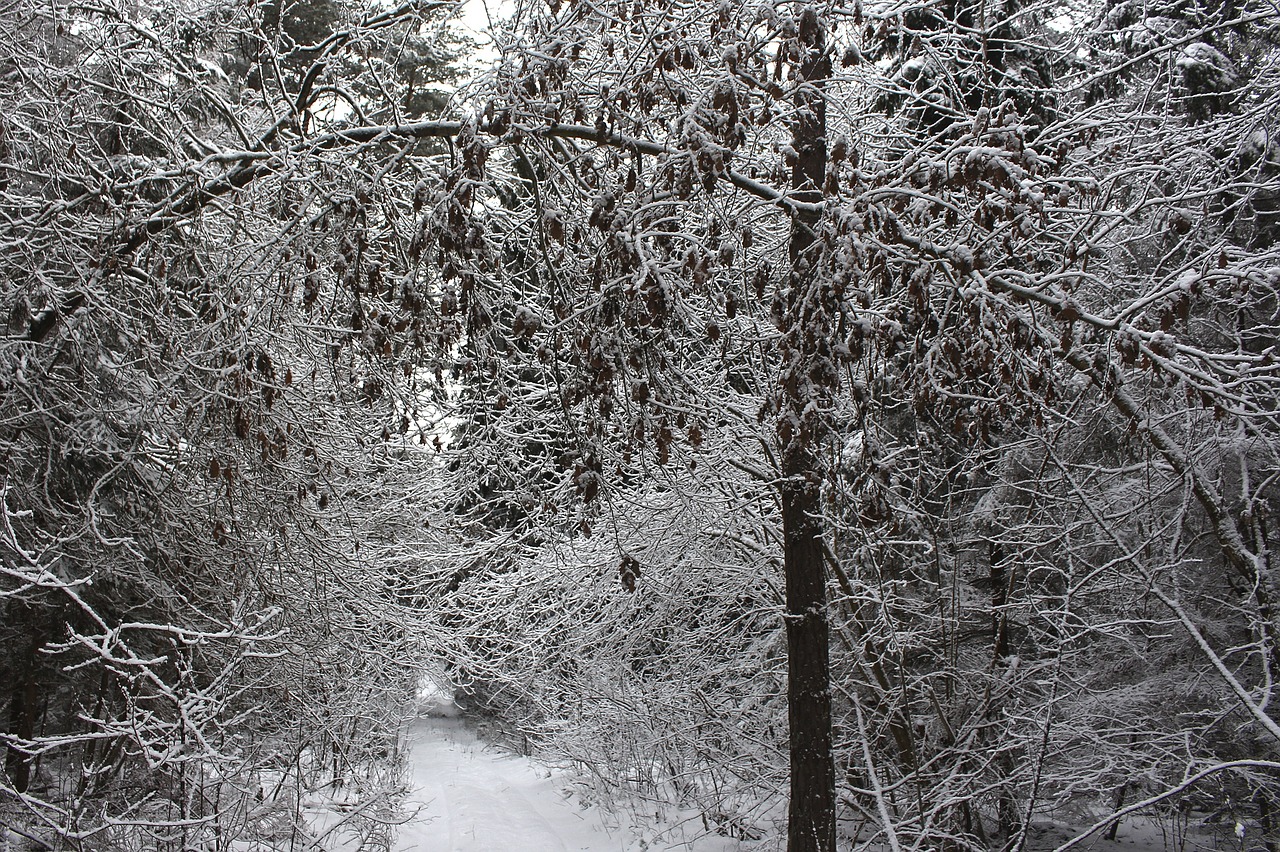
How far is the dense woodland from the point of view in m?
4.35

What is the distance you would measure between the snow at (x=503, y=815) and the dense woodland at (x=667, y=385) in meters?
1.31

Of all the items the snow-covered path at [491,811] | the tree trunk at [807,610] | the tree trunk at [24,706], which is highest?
the tree trunk at [807,610]

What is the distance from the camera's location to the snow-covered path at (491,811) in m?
11.0

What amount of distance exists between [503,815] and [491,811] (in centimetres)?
25

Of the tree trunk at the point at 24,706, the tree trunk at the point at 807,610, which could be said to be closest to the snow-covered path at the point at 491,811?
the tree trunk at the point at 24,706

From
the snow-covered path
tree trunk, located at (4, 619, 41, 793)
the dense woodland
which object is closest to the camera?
the dense woodland

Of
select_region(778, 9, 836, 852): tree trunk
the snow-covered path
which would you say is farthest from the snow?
select_region(778, 9, 836, 852): tree trunk

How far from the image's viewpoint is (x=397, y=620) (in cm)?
941

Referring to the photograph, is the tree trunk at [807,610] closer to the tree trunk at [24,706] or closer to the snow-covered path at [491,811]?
the snow-covered path at [491,811]

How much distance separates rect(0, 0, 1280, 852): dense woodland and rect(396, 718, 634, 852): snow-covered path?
143 centimetres

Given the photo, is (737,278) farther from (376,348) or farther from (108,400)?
(108,400)

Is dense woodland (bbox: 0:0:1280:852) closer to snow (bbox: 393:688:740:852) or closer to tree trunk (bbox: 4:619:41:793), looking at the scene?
tree trunk (bbox: 4:619:41:793)

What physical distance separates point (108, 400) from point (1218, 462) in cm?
899

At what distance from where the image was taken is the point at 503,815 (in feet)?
41.5
